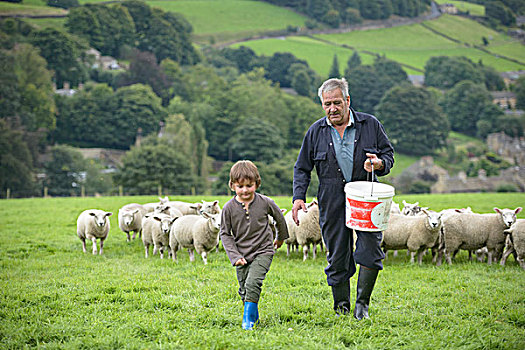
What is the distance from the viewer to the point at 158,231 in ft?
40.3

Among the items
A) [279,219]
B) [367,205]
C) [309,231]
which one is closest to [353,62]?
[309,231]

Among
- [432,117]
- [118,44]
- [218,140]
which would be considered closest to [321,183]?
[218,140]

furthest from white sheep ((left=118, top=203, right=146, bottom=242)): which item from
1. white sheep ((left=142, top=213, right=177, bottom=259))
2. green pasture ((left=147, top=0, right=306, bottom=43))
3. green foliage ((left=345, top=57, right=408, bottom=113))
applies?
green pasture ((left=147, top=0, right=306, bottom=43))

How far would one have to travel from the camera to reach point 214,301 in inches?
303

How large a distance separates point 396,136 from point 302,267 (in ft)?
314

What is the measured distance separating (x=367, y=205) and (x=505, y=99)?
13743 cm

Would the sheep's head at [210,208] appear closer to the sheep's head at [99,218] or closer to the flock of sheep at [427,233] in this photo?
the flock of sheep at [427,233]

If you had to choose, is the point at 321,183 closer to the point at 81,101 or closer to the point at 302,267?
the point at 302,267

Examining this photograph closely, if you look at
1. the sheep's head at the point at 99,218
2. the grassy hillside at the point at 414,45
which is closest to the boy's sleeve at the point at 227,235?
the sheep's head at the point at 99,218

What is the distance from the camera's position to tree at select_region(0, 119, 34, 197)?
2534 inches

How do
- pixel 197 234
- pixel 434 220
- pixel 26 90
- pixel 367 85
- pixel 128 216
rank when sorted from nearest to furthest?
pixel 434 220 → pixel 197 234 → pixel 128 216 → pixel 26 90 → pixel 367 85

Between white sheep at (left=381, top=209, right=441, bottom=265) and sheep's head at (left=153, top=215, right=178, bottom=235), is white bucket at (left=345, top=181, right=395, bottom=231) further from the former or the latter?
sheep's head at (left=153, top=215, right=178, bottom=235)

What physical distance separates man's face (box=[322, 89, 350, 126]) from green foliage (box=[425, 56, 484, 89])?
13678cm

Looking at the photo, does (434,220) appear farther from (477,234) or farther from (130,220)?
(130,220)
